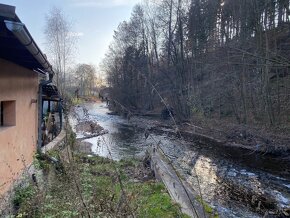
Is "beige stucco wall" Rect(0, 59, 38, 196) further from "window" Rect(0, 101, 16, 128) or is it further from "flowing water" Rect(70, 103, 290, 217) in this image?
"flowing water" Rect(70, 103, 290, 217)

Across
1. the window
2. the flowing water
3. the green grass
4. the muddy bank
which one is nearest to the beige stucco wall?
the window

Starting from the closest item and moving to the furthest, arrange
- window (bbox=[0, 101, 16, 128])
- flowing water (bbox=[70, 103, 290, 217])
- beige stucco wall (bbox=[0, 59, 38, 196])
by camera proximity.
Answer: beige stucco wall (bbox=[0, 59, 38, 196]) < window (bbox=[0, 101, 16, 128]) < flowing water (bbox=[70, 103, 290, 217])

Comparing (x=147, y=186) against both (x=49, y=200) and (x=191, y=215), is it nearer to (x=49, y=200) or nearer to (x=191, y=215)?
(x=191, y=215)

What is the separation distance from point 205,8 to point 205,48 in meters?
4.74

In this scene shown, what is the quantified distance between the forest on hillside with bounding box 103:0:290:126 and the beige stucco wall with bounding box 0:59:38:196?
314cm

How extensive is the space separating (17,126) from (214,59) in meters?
19.8

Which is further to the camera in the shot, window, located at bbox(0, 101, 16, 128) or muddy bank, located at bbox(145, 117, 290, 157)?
→ muddy bank, located at bbox(145, 117, 290, 157)

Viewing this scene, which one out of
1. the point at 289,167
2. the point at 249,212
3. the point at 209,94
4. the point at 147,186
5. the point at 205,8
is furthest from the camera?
the point at 205,8

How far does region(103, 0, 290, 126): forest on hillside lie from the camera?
58.7 ft

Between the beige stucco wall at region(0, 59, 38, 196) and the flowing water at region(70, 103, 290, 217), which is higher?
the beige stucco wall at region(0, 59, 38, 196)

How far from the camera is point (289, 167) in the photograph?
1261cm

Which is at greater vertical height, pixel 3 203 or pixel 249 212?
pixel 3 203

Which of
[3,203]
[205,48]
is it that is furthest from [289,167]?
[205,48]

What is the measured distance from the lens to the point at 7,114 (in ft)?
20.6
